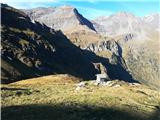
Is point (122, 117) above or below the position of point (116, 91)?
above

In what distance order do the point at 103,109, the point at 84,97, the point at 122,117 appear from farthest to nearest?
1. the point at 84,97
2. the point at 103,109
3. the point at 122,117

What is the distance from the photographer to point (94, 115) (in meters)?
46.9

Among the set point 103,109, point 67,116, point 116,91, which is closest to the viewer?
point 67,116

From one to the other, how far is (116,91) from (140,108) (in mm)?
19718

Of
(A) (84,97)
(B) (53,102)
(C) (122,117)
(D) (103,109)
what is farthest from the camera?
(A) (84,97)

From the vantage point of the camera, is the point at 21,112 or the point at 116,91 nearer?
the point at 21,112

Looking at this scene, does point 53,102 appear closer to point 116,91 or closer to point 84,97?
point 84,97

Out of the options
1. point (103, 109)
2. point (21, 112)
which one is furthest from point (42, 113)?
point (103, 109)

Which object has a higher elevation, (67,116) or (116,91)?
(67,116)

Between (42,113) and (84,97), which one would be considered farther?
(84,97)

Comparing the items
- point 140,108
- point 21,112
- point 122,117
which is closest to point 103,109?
point 122,117

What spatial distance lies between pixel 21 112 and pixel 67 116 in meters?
5.64

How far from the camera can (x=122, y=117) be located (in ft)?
158

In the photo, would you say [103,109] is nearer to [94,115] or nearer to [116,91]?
[94,115]
